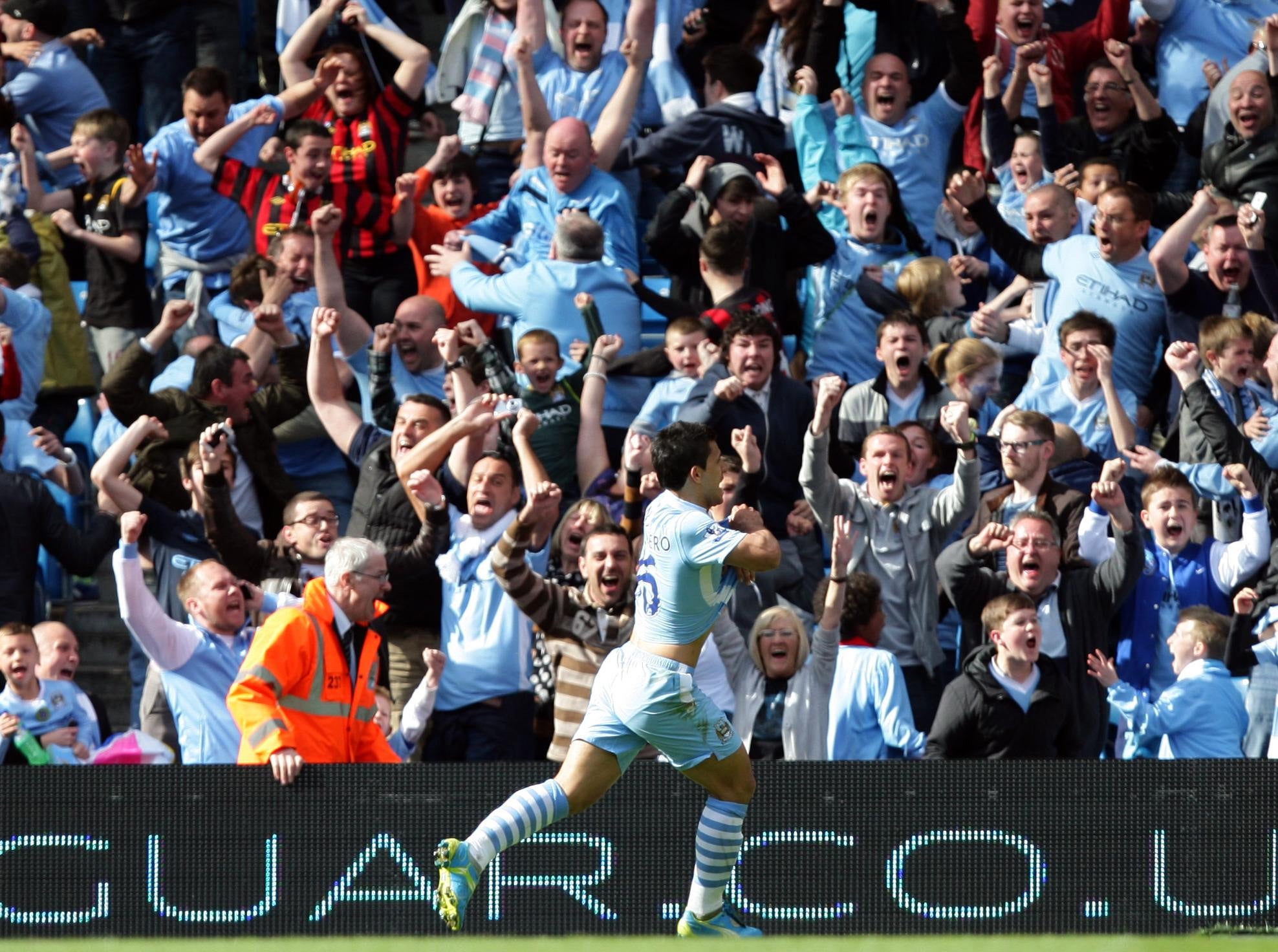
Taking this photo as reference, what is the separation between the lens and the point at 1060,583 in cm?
955

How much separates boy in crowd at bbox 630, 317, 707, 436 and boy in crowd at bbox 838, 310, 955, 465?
34.2 inches

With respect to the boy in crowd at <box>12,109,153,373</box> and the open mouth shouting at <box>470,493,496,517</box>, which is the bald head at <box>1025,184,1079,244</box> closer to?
the open mouth shouting at <box>470,493,496,517</box>

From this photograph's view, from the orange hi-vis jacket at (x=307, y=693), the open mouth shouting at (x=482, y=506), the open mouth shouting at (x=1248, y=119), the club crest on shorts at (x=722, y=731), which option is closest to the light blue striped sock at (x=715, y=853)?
the club crest on shorts at (x=722, y=731)

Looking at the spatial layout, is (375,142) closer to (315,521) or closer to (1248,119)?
(315,521)

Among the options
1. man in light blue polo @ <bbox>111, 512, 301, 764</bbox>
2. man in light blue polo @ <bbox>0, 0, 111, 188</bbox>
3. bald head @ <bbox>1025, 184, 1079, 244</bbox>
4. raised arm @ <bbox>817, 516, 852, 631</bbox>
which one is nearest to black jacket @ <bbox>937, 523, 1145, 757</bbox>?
raised arm @ <bbox>817, 516, 852, 631</bbox>

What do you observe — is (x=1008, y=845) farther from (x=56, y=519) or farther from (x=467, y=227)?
(x=467, y=227)

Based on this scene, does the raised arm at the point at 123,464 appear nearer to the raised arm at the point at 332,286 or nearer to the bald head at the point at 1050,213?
the raised arm at the point at 332,286

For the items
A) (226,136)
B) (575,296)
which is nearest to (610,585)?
(575,296)

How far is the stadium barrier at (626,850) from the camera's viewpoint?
7.93 m

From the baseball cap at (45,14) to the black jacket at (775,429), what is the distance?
545cm

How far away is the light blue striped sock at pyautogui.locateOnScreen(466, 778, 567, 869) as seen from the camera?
22.1 feet

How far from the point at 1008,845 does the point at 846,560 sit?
146 cm

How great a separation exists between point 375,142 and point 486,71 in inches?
39.4

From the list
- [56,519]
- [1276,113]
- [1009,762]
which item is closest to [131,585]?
[56,519]
